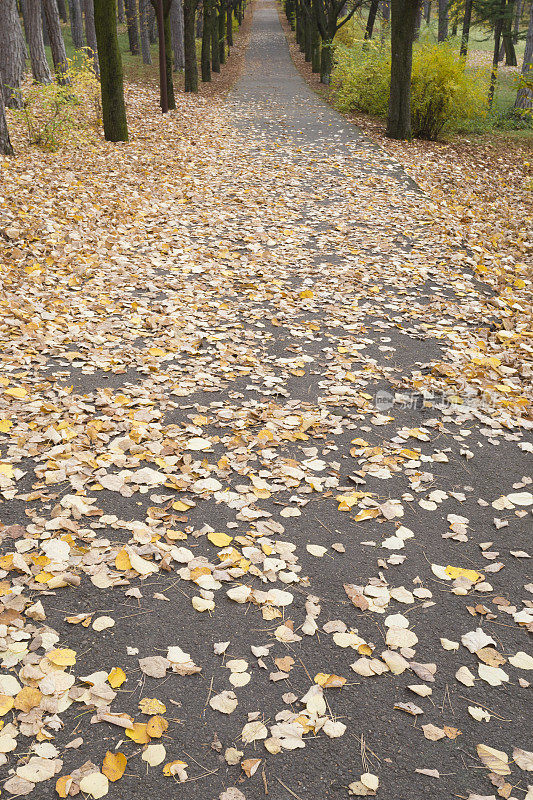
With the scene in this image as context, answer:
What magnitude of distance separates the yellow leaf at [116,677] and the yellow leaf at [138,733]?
0.19 metres

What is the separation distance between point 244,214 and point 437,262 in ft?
11.0

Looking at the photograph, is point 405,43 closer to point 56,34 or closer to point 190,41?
point 190,41

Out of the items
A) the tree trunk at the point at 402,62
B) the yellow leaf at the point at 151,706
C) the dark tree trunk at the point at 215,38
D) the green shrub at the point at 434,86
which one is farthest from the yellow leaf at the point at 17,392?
the dark tree trunk at the point at 215,38

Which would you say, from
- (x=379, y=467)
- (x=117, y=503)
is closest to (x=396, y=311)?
(x=379, y=467)

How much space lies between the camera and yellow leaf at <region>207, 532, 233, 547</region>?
3.12m

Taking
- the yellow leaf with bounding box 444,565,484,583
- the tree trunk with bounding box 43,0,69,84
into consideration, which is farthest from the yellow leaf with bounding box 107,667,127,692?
the tree trunk with bounding box 43,0,69,84

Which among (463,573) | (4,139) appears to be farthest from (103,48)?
(463,573)

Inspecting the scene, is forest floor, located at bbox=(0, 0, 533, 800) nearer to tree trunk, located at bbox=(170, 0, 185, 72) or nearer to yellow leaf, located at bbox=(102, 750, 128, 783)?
yellow leaf, located at bbox=(102, 750, 128, 783)

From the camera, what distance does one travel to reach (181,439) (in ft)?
13.1

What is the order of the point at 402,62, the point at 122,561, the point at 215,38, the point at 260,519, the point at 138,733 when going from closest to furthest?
1. the point at 138,733
2. the point at 122,561
3. the point at 260,519
4. the point at 402,62
5. the point at 215,38

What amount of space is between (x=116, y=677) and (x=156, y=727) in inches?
11.2

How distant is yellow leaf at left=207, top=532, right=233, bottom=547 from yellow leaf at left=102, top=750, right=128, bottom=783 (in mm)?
1166

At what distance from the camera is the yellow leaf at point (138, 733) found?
217cm

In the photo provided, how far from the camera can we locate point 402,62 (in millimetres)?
13469
